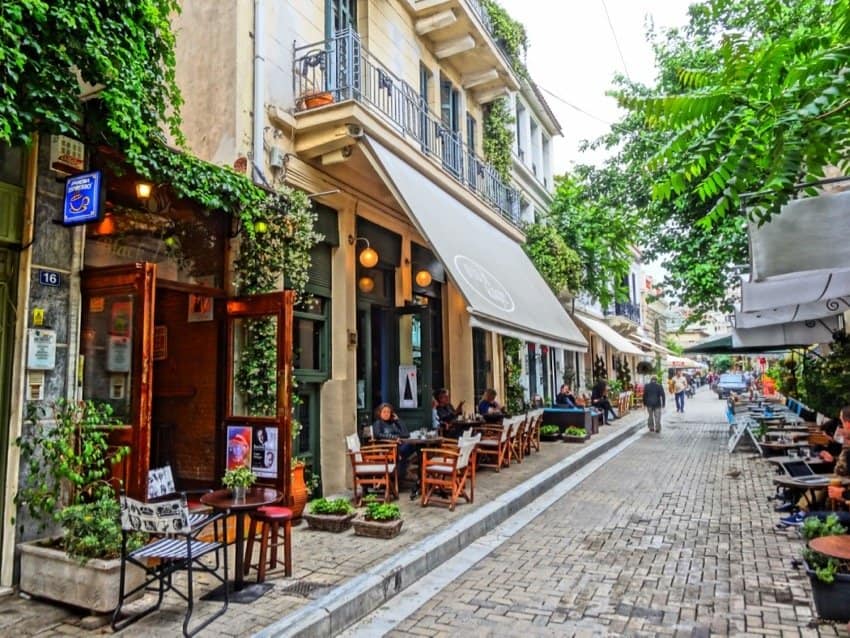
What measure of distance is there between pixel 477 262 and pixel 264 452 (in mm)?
4259

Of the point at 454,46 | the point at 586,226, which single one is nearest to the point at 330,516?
the point at 454,46

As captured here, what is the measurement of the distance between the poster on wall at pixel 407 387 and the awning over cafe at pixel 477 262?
9.24ft

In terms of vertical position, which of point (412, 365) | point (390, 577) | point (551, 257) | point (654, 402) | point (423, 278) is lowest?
point (390, 577)

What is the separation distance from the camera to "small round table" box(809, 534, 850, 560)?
405 cm

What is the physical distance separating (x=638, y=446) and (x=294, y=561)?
11828 millimetres

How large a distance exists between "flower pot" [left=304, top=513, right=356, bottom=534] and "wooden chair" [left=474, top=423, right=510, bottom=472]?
162 inches

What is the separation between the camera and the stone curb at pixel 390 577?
4102 mm

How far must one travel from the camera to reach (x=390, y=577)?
198 inches

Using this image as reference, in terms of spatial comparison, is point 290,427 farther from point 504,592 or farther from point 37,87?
point 37,87

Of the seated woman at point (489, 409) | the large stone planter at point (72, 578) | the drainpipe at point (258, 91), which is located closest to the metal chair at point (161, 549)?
the large stone planter at point (72, 578)

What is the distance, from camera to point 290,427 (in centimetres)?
636

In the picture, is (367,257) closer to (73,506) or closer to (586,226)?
(73,506)

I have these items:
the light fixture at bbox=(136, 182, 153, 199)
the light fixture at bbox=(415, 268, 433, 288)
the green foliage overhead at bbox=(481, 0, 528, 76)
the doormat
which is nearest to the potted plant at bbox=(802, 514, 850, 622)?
the doormat

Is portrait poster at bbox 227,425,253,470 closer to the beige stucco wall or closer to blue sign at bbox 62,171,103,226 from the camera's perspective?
blue sign at bbox 62,171,103,226
